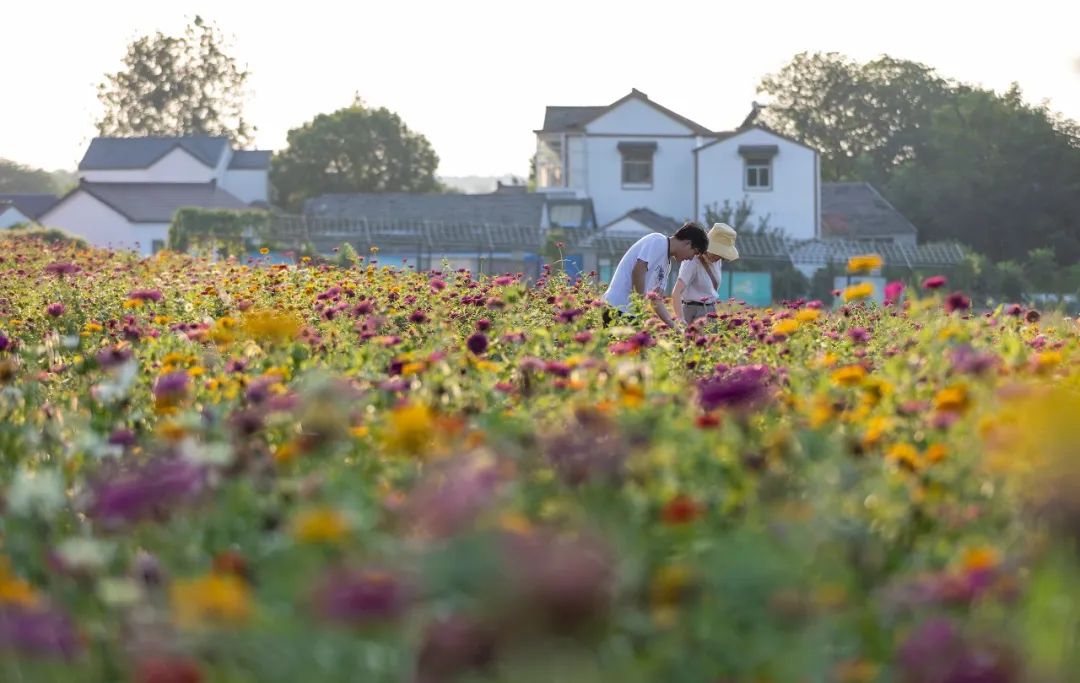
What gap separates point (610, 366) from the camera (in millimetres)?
4871

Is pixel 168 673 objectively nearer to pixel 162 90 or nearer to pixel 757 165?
pixel 757 165

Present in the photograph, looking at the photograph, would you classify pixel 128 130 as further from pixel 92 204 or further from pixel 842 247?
pixel 842 247

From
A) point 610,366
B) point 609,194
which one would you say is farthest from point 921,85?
point 610,366

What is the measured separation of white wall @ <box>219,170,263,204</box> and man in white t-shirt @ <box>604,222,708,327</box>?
67.1m

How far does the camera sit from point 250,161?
7531 centimetres

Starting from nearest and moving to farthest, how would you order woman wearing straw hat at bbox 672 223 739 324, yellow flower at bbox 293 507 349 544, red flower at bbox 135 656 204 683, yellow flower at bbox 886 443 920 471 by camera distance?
red flower at bbox 135 656 204 683 → yellow flower at bbox 293 507 349 544 → yellow flower at bbox 886 443 920 471 → woman wearing straw hat at bbox 672 223 739 324

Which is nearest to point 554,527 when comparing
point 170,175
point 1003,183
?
point 1003,183

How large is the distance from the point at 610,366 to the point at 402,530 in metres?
1.93

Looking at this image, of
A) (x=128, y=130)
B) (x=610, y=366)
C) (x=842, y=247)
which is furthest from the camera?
(x=128, y=130)

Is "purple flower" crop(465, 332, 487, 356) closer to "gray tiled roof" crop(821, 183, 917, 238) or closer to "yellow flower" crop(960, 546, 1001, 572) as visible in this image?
"yellow flower" crop(960, 546, 1001, 572)

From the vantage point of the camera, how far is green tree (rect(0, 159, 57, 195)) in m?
125

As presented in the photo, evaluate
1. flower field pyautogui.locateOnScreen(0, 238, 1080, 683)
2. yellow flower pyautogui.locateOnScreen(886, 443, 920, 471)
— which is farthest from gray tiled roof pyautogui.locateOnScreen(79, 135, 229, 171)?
yellow flower pyautogui.locateOnScreen(886, 443, 920, 471)

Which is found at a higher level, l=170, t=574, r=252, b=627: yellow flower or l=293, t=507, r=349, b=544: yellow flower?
l=293, t=507, r=349, b=544: yellow flower

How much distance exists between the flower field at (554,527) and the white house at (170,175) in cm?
6034
